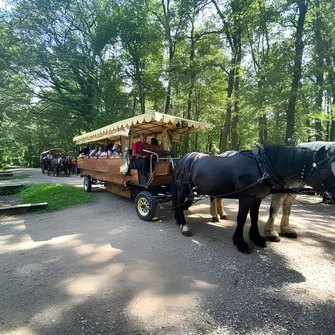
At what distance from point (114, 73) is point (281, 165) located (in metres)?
19.3

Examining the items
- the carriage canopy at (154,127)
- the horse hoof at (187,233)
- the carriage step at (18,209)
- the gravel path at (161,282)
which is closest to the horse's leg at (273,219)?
the gravel path at (161,282)

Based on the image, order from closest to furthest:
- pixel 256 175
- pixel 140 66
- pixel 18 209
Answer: pixel 256 175 < pixel 18 209 < pixel 140 66

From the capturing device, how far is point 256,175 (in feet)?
12.4

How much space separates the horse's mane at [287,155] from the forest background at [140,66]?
6.66 m

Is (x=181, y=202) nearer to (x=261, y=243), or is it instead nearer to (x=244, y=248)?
(x=244, y=248)

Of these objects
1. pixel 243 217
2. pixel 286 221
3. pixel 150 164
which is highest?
pixel 150 164

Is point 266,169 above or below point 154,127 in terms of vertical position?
below

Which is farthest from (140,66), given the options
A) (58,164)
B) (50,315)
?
(50,315)

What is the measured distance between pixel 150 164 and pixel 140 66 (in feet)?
53.3

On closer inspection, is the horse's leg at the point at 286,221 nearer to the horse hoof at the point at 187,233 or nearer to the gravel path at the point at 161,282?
the gravel path at the point at 161,282

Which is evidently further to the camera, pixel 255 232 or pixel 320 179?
pixel 255 232

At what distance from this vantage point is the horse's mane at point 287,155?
350cm

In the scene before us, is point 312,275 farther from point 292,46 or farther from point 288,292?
point 292,46

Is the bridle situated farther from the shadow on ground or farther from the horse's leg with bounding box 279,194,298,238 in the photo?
Result: the horse's leg with bounding box 279,194,298,238
